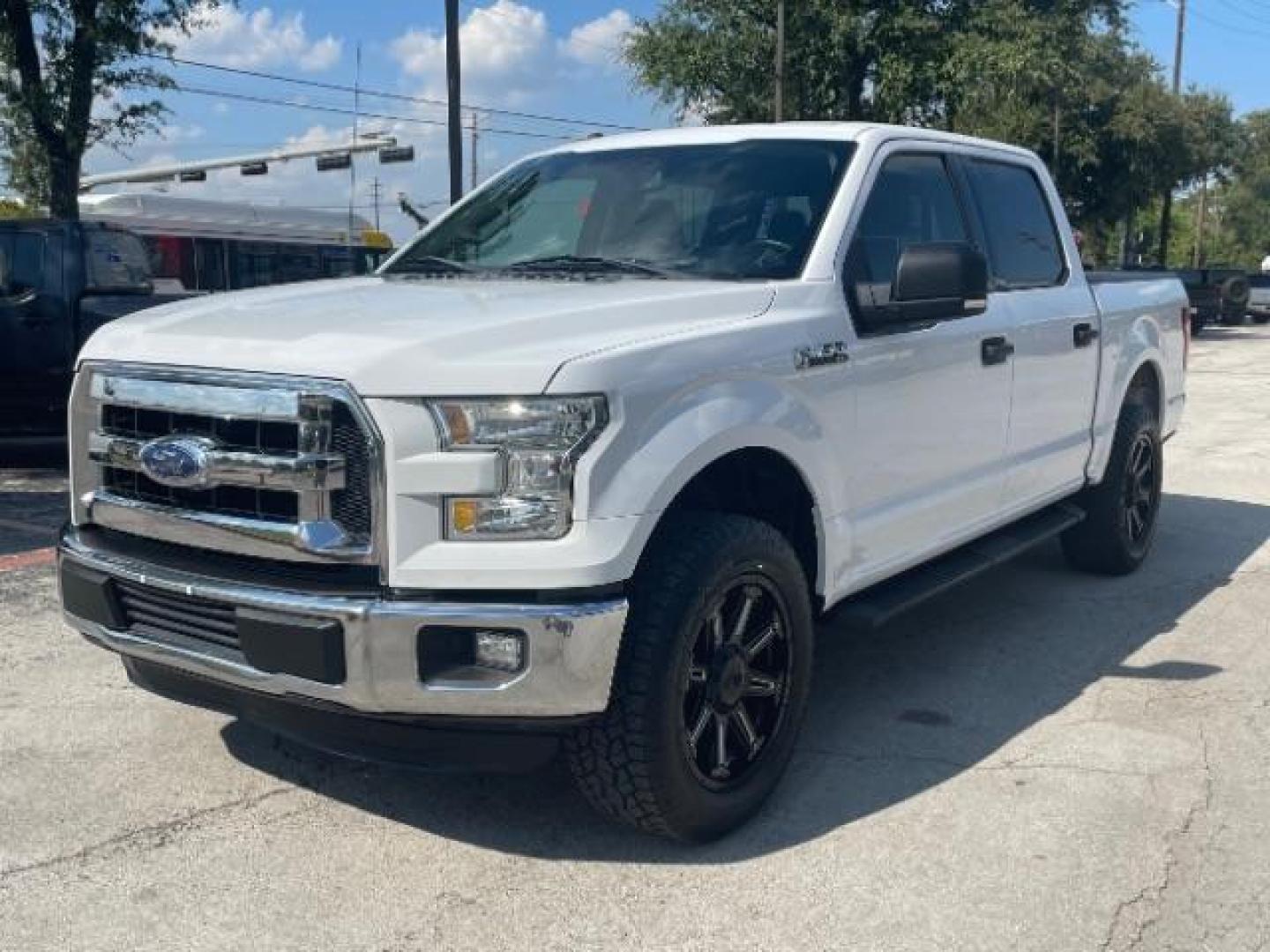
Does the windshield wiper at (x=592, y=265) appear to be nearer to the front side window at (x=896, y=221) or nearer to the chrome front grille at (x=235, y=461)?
the front side window at (x=896, y=221)

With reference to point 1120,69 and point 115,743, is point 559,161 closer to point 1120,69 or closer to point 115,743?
point 115,743

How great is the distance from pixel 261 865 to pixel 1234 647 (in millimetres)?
3964

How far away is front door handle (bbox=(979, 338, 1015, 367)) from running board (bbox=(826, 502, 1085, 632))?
2.36 ft

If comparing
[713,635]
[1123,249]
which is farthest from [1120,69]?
[713,635]

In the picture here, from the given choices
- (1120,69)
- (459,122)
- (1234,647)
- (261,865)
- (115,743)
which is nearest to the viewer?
(261,865)

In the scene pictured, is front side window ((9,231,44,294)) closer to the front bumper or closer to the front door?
the front door

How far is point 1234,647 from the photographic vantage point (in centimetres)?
538

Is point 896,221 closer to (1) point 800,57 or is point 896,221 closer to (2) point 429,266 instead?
(2) point 429,266

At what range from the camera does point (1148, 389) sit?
6613 millimetres

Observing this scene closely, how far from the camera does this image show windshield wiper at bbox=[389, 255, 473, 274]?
14.7ft

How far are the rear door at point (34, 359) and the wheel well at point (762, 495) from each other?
6.99m

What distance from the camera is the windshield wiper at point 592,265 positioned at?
4039 millimetres

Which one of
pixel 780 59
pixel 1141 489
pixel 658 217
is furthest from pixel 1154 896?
pixel 780 59

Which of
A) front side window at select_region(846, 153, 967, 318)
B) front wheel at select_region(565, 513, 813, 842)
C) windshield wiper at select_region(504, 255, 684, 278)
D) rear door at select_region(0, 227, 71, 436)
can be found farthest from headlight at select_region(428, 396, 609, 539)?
rear door at select_region(0, 227, 71, 436)
